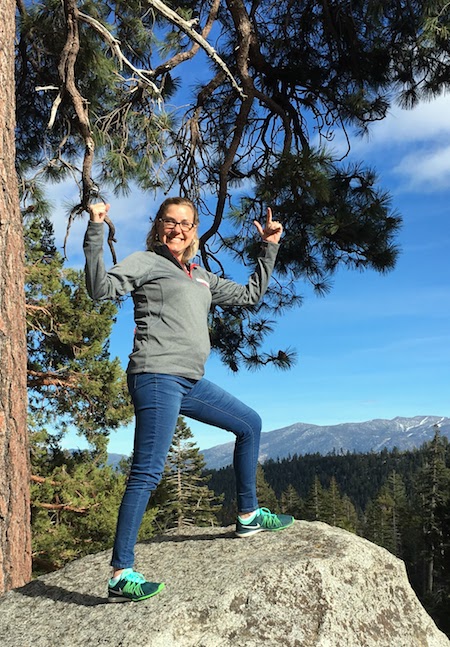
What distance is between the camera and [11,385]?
4.13 m

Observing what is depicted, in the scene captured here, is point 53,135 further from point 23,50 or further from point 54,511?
point 54,511

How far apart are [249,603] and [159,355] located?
1.28 metres

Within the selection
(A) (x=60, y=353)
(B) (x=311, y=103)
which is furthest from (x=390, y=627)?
(A) (x=60, y=353)

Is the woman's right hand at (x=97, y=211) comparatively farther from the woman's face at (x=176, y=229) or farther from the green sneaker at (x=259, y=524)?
the green sneaker at (x=259, y=524)

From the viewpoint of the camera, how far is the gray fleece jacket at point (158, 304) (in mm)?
2914

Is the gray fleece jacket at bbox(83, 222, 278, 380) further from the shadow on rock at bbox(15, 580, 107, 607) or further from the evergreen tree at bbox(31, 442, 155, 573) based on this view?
the evergreen tree at bbox(31, 442, 155, 573)

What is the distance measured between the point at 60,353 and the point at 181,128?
5899 mm

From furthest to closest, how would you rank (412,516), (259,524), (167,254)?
(412,516)
(259,524)
(167,254)

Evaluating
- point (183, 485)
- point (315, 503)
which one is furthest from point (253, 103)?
point (315, 503)

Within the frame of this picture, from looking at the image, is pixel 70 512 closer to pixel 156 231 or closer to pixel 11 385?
pixel 11 385

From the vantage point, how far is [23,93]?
7.31 metres

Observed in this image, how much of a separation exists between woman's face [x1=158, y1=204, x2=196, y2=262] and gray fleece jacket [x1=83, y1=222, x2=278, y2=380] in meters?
0.10

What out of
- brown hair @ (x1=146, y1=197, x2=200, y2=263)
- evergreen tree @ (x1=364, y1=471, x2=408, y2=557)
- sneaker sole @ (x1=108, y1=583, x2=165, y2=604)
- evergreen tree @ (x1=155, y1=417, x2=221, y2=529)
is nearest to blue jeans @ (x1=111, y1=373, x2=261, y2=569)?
sneaker sole @ (x1=108, y1=583, x2=165, y2=604)

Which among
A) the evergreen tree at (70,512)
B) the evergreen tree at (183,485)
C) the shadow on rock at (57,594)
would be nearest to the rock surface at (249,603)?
the shadow on rock at (57,594)
